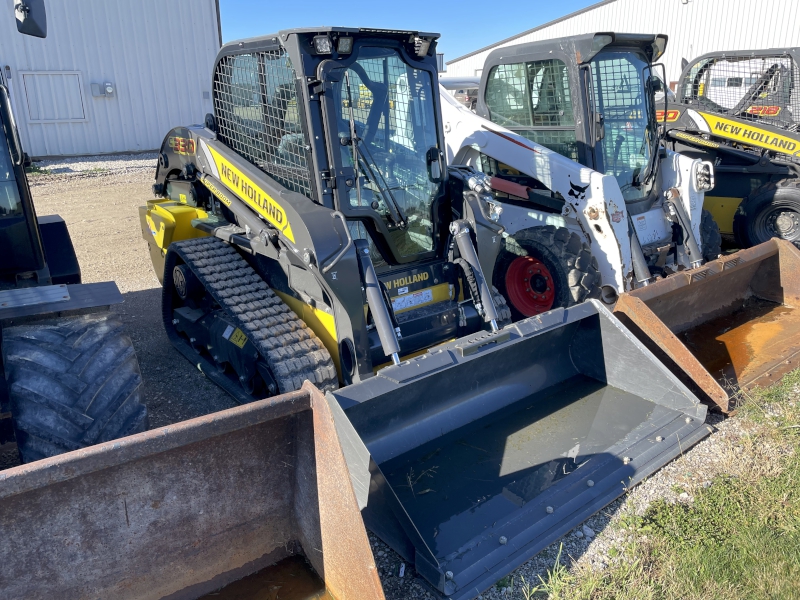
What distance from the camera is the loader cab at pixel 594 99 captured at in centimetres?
548

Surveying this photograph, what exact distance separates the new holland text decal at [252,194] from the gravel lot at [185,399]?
133cm

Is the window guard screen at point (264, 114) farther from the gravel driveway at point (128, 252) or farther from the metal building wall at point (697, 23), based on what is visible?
the metal building wall at point (697, 23)

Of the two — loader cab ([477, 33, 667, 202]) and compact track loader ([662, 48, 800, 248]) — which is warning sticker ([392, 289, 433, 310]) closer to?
loader cab ([477, 33, 667, 202])

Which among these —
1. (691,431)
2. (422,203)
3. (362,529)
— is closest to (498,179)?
(422,203)

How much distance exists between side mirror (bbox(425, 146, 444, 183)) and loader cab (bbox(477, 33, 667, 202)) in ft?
5.94

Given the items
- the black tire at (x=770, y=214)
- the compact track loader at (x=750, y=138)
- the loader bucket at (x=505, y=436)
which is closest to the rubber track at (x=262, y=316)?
the loader bucket at (x=505, y=436)

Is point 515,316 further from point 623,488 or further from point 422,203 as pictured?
point 623,488

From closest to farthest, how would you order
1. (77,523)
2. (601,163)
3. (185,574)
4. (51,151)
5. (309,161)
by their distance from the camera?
1. (77,523)
2. (185,574)
3. (309,161)
4. (601,163)
5. (51,151)

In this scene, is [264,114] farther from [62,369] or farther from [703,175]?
[703,175]

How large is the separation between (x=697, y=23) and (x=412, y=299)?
63.9 ft

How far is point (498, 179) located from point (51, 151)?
1406 cm

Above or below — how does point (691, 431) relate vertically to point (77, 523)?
below

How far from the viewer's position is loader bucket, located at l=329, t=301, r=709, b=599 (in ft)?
8.94

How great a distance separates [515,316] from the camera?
5.64 meters
